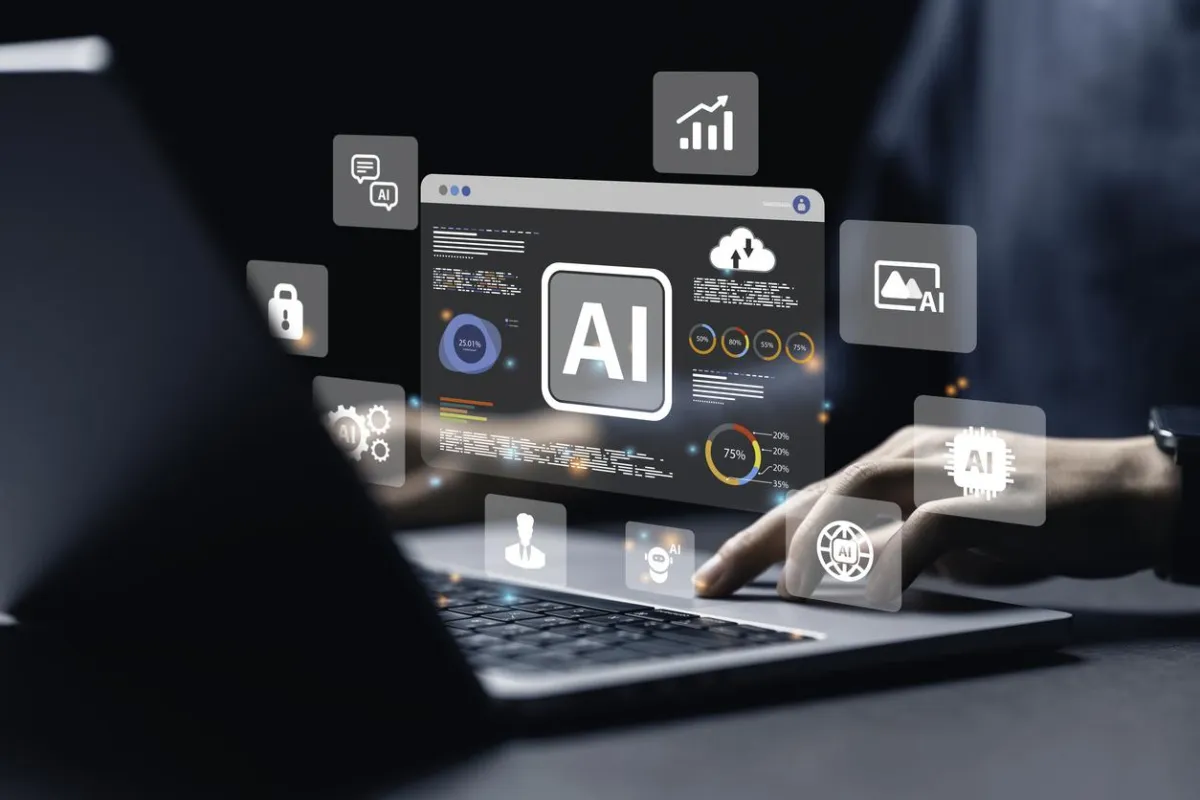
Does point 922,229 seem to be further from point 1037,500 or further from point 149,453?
point 149,453

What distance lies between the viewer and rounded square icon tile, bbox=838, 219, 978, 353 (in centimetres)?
94

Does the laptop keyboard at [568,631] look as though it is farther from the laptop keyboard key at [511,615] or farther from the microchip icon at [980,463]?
the microchip icon at [980,463]

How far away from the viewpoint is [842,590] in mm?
989

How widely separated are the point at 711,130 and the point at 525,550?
34cm

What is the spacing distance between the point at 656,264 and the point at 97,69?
2.07 feet

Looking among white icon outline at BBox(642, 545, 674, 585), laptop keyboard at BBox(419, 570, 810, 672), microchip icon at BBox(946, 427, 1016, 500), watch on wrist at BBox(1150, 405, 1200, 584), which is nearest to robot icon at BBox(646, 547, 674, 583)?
white icon outline at BBox(642, 545, 674, 585)

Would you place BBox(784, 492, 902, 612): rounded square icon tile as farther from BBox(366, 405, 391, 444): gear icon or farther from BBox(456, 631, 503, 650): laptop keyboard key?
BBox(366, 405, 391, 444): gear icon

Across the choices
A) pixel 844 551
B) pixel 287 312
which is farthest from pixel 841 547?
pixel 287 312

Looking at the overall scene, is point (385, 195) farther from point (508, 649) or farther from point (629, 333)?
point (508, 649)

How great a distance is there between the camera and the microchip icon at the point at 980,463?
95cm

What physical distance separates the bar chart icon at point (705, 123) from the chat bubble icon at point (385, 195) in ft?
0.80

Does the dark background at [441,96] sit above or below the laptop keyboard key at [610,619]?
above

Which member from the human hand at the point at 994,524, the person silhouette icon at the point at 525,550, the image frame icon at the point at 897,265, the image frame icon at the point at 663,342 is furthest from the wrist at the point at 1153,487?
the person silhouette icon at the point at 525,550

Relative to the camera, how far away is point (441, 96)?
1.23 m
